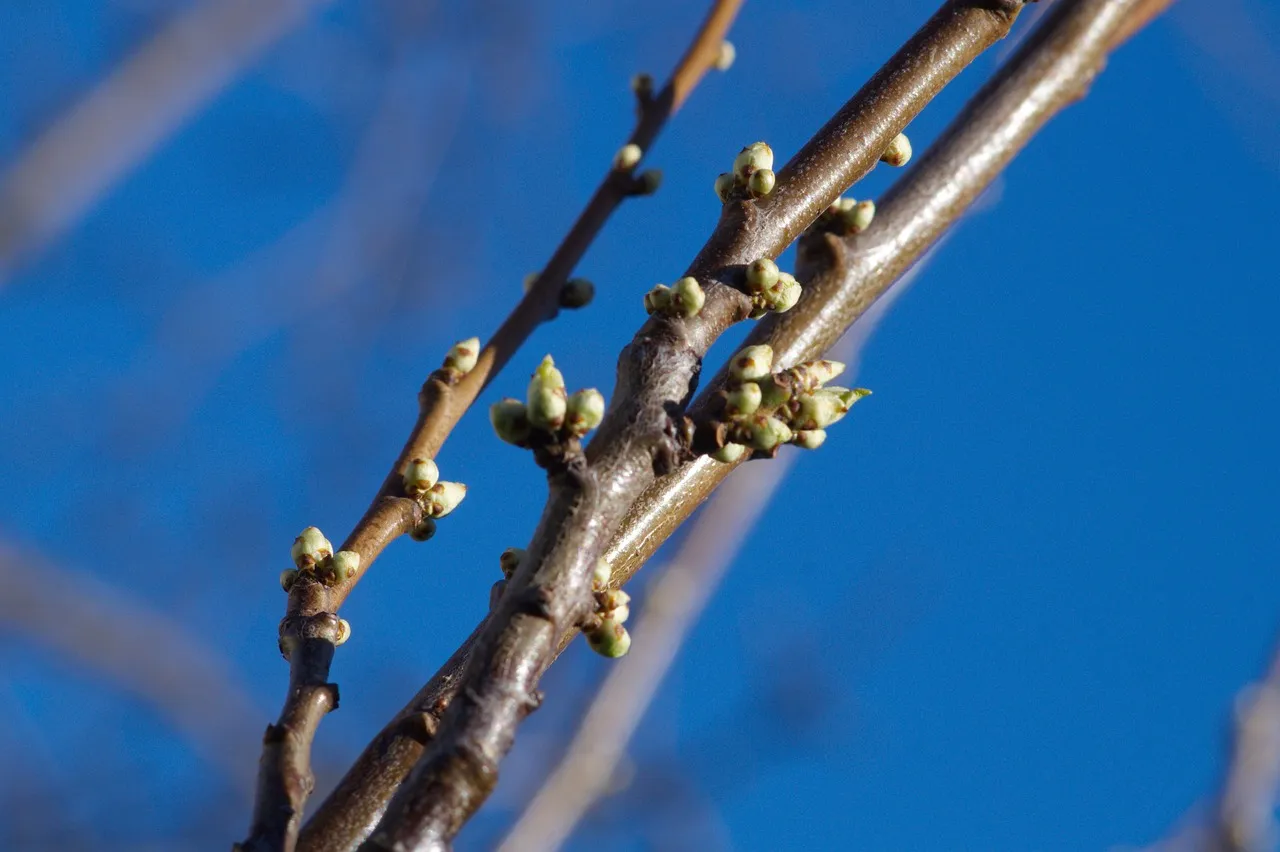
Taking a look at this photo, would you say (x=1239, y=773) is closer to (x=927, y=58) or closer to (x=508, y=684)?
A: (x=927, y=58)

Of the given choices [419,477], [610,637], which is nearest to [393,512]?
[419,477]

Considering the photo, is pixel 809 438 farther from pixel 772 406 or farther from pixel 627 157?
pixel 627 157

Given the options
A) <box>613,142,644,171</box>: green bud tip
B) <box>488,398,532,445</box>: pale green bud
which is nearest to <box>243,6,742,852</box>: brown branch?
<box>613,142,644,171</box>: green bud tip

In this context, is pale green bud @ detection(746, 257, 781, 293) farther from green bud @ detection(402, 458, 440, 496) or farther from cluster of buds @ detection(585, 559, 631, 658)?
green bud @ detection(402, 458, 440, 496)

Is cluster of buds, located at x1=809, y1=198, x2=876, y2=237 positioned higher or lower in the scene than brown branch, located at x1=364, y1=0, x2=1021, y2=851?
higher

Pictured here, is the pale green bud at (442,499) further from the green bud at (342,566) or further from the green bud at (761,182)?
the green bud at (761,182)

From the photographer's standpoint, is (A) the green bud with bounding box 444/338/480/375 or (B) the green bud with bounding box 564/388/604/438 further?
(A) the green bud with bounding box 444/338/480/375

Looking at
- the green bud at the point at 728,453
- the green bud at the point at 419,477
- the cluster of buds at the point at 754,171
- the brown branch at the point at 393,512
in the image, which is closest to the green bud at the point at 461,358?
the brown branch at the point at 393,512

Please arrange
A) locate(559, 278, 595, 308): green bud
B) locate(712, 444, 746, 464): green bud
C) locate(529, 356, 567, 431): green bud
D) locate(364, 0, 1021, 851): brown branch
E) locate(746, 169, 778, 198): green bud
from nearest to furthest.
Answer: locate(364, 0, 1021, 851): brown branch
locate(529, 356, 567, 431): green bud
locate(712, 444, 746, 464): green bud
locate(746, 169, 778, 198): green bud
locate(559, 278, 595, 308): green bud
